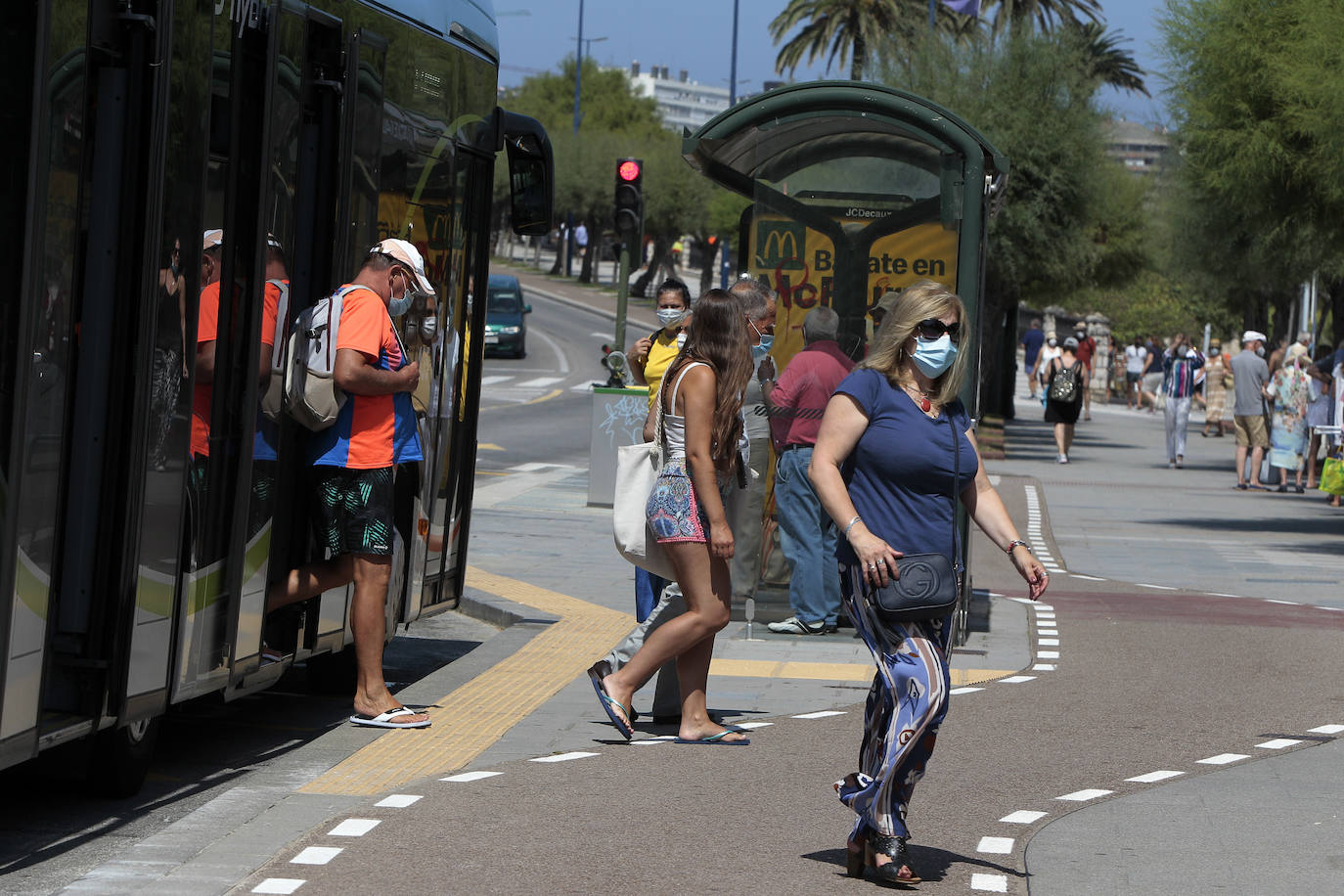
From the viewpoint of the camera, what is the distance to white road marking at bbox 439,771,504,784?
679cm

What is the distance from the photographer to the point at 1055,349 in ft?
125

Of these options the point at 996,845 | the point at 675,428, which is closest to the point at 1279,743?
the point at 996,845

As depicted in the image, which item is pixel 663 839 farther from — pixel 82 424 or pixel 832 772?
pixel 82 424

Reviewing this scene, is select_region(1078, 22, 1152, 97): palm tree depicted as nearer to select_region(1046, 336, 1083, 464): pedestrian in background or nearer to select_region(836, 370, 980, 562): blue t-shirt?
select_region(1046, 336, 1083, 464): pedestrian in background

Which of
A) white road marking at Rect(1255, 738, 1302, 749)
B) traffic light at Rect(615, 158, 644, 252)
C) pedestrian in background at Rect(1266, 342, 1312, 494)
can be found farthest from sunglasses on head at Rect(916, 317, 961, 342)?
pedestrian in background at Rect(1266, 342, 1312, 494)

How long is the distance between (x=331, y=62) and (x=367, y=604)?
206cm

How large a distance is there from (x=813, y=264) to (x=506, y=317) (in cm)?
3824

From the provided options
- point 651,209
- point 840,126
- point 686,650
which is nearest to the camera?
point 686,650

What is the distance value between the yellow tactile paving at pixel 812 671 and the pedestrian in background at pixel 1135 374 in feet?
136

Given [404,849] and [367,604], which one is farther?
[367,604]

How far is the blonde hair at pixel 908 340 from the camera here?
18.6ft

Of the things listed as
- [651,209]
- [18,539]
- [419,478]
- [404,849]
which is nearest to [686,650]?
[419,478]

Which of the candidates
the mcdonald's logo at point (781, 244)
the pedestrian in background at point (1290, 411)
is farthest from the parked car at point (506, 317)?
the mcdonald's logo at point (781, 244)

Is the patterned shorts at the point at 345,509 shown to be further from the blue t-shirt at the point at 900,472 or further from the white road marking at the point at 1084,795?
the white road marking at the point at 1084,795
